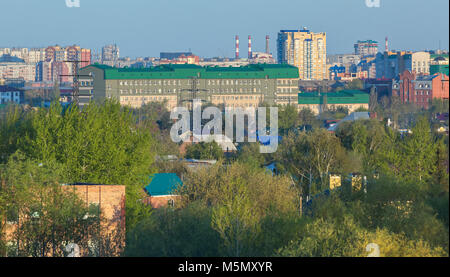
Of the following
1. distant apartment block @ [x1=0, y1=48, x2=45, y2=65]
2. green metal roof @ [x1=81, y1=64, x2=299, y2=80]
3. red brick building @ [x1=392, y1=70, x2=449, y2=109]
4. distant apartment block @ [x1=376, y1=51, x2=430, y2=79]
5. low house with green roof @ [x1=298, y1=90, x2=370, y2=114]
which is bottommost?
low house with green roof @ [x1=298, y1=90, x2=370, y2=114]

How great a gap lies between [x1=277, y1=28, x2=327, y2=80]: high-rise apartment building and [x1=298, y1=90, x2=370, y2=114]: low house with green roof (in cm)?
2280

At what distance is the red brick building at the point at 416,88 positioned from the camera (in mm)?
37000

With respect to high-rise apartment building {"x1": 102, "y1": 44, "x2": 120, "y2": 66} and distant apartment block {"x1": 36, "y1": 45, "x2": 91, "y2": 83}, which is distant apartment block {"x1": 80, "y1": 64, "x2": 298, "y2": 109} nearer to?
distant apartment block {"x1": 36, "y1": 45, "x2": 91, "y2": 83}

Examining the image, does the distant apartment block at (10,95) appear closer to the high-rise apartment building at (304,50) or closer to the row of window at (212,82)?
the row of window at (212,82)

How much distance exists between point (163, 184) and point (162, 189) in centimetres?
36

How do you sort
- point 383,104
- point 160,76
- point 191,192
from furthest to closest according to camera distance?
1. point 160,76
2. point 383,104
3. point 191,192

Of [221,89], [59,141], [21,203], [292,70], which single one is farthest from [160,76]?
[21,203]

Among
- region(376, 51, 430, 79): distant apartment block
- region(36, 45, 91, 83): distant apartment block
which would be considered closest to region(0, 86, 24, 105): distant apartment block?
region(36, 45, 91, 83): distant apartment block

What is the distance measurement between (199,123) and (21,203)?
21.8 metres

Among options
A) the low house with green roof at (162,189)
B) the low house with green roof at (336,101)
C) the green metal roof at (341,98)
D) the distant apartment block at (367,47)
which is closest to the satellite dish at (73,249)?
the low house with green roof at (162,189)

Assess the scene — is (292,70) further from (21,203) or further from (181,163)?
(21,203)

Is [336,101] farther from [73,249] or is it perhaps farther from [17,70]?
[17,70]

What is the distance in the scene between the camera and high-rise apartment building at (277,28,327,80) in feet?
212

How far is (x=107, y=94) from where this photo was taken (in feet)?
→ 132
